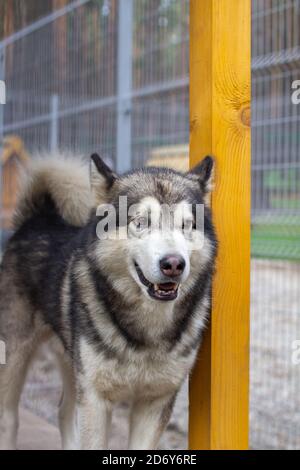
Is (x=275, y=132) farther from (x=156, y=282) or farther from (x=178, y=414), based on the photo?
(x=156, y=282)

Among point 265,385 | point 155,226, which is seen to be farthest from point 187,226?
point 265,385

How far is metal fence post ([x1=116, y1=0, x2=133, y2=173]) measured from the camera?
4586mm

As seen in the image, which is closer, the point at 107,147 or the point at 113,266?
the point at 113,266

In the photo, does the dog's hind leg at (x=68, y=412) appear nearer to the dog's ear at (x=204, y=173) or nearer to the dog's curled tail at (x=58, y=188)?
the dog's curled tail at (x=58, y=188)

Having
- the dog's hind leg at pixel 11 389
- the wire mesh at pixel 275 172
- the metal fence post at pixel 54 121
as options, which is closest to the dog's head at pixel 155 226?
the dog's hind leg at pixel 11 389

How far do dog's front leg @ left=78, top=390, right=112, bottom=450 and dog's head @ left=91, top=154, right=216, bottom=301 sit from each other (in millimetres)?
478

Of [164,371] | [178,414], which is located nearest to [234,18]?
[164,371]

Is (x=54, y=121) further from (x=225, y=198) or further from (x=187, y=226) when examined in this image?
(x=187, y=226)

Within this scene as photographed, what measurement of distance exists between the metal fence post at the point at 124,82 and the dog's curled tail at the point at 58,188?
1.02 meters

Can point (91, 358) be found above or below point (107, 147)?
below

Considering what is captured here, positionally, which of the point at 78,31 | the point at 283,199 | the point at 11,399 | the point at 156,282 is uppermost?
the point at 78,31

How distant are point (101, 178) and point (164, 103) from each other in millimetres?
2458

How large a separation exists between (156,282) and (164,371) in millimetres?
473

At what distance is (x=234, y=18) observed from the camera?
8.32 ft
